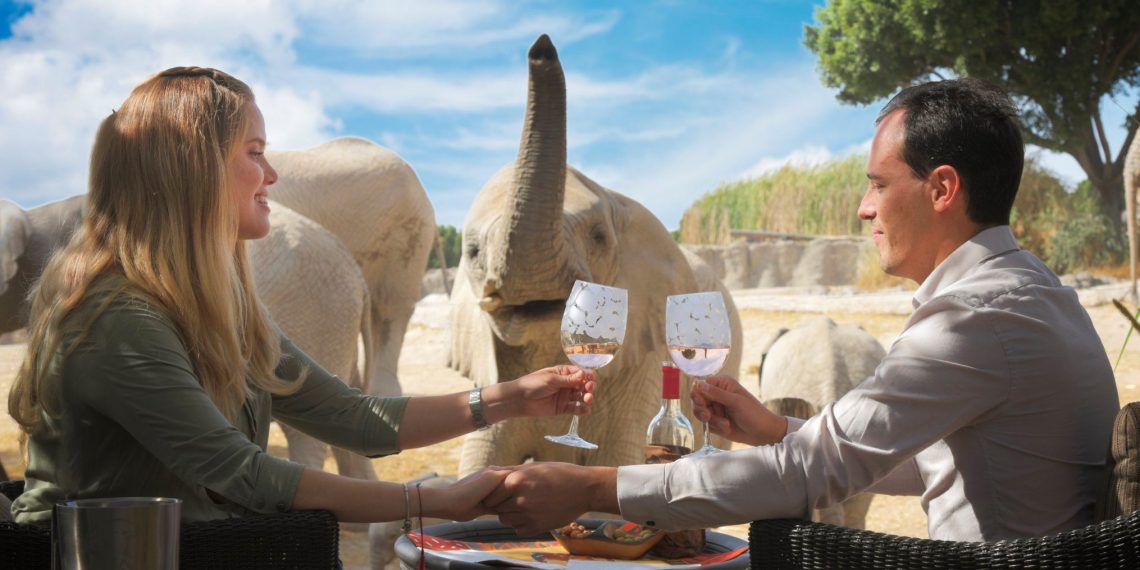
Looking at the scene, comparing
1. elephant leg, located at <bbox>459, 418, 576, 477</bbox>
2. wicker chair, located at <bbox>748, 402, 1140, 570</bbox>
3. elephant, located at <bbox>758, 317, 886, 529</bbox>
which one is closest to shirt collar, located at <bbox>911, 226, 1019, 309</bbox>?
wicker chair, located at <bbox>748, 402, 1140, 570</bbox>

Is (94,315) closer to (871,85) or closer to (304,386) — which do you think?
(304,386)

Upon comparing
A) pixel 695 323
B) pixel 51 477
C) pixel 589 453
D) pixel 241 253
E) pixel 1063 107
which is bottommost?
pixel 589 453

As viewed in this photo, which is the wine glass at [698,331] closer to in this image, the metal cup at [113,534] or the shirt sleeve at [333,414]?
the shirt sleeve at [333,414]

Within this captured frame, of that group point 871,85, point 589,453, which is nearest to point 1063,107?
point 871,85

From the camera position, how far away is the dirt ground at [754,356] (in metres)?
8.43

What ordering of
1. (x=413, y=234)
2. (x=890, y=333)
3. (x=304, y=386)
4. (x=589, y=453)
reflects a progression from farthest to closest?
1. (x=890, y=333)
2. (x=413, y=234)
3. (x=589, y=453)
4. (x=304, y=386)

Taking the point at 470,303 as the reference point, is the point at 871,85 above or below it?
above

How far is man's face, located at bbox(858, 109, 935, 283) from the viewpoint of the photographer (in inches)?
100

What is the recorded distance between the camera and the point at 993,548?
6.73 ft

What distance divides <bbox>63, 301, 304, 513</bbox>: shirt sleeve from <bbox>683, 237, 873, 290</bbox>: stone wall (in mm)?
24545

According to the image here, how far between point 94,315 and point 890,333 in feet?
43.4

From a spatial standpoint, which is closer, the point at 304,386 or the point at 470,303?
the point at 304,386

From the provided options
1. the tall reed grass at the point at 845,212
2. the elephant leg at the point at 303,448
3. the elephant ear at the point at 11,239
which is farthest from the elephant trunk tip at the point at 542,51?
the tall reed grass at the point at 845,212

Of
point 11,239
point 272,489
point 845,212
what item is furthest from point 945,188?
point 845,212
